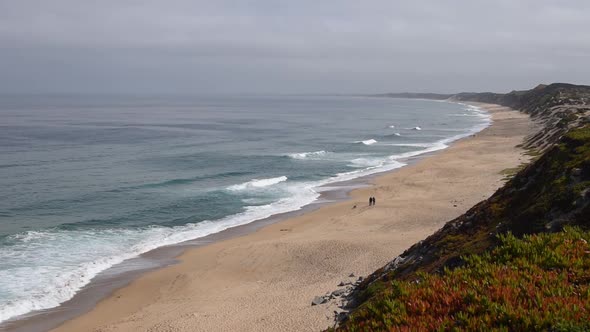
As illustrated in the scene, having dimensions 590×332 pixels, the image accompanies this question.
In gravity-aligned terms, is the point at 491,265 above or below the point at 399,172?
above

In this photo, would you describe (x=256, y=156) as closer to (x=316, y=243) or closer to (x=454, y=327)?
(x=316, y=243)

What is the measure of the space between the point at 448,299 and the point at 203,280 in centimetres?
1688

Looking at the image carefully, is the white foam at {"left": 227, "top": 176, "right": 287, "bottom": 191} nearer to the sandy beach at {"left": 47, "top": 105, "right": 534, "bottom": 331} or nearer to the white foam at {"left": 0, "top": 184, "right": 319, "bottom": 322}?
the white foam at {"left": 0, "top": 184, "right": 319, "bottom": 322}

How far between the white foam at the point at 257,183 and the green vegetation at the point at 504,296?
35668mm

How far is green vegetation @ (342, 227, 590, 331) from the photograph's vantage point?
6785mm

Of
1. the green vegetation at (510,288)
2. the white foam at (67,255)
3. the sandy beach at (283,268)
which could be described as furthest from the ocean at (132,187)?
the green vegetation at (510,288)

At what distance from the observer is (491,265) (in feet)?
29.7

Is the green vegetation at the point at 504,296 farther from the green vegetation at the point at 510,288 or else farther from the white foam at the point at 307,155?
the white foam at the point at 307,155

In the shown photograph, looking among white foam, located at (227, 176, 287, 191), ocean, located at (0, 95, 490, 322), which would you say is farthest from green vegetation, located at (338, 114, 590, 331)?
white foam, located at (227, 176, 287, 191)

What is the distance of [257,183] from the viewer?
4647 cm

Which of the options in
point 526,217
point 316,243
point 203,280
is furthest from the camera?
Answer: point 316,243

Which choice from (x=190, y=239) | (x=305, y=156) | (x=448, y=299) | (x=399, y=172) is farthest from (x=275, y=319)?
(x=305, y=156)

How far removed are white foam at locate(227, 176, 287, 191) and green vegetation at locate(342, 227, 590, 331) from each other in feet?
117

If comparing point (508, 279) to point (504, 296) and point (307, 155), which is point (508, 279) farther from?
point (307, 155)
